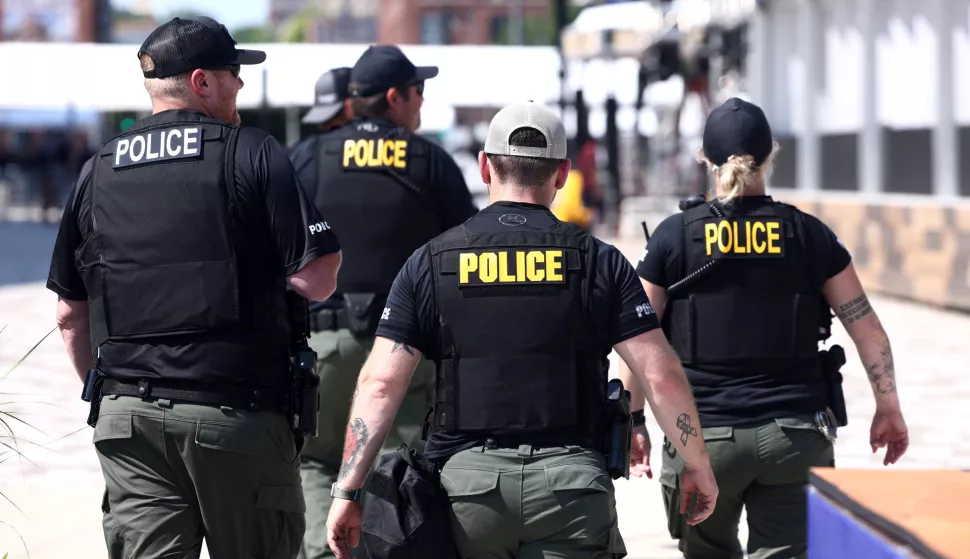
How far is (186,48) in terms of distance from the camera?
4.09m

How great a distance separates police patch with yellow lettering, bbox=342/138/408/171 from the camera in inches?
227

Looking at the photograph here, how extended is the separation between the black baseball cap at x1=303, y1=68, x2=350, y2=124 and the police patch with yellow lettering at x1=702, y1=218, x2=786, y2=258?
2038 millimetres

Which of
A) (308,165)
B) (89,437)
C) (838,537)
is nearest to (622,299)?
(838,537)

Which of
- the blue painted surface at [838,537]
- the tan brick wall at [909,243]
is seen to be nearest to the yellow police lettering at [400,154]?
the blue painted surface at [838,537]

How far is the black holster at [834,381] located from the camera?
15.3ft

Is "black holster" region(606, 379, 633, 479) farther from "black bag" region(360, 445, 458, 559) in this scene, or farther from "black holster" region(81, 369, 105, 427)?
"black holster" region(81, 369, 105, 427)

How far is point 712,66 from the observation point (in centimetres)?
2744

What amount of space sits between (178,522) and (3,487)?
398 cm

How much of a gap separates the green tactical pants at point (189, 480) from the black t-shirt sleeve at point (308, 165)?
1.94 meters

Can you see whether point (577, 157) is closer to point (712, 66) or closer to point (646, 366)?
point (712, 66)

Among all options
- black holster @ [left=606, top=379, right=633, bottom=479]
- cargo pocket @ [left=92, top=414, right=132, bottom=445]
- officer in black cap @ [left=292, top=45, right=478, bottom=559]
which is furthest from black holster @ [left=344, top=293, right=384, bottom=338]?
A: black holster @ [left=606, top=379, right=633, bottom=479]

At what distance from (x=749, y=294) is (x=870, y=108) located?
13.3 m

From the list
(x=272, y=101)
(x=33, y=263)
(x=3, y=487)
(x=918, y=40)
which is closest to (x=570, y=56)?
(x=272, y=101)

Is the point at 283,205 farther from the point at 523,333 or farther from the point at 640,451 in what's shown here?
the point at 640,451
